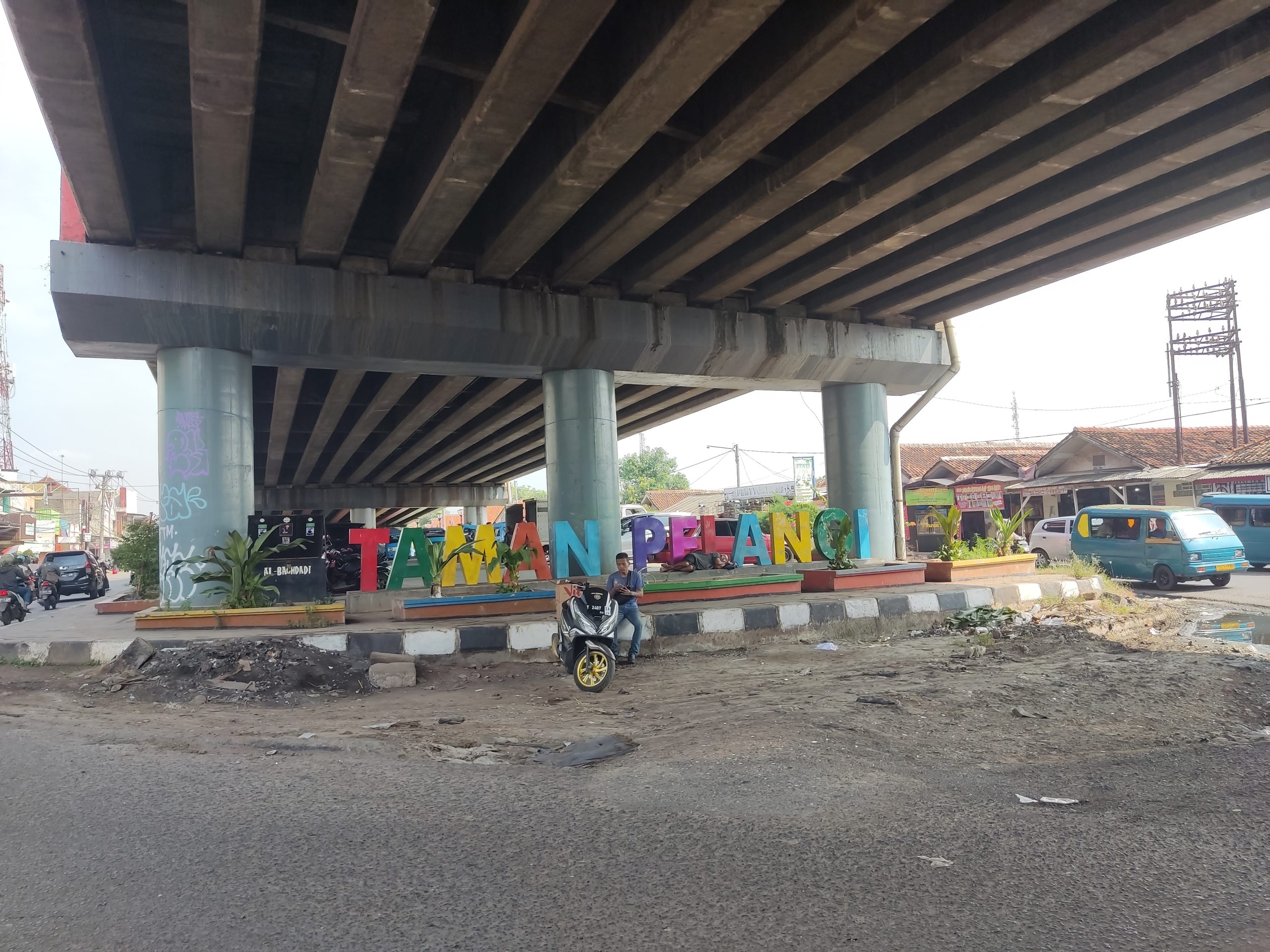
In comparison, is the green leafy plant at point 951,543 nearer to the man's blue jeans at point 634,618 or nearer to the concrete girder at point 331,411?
the man's blue jeans at point 634,618

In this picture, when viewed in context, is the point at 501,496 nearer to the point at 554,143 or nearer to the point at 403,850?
the point at 554,143

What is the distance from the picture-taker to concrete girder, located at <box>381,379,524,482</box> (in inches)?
717

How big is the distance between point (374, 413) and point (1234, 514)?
72.5 ft

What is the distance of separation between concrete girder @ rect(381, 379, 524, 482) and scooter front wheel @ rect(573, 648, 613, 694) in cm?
1038

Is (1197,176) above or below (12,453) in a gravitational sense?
below

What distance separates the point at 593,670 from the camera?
7719 mm

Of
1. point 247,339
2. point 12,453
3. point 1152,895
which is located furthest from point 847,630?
point 12,453

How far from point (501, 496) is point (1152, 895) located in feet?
144

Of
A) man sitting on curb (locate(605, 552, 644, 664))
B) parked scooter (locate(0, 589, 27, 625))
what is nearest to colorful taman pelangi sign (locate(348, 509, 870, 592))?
man sitting on curb (locate(605, 552, 644, 664))

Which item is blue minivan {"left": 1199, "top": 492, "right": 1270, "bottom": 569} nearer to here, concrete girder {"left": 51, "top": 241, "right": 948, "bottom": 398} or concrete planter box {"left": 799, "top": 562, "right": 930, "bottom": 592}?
concrete girder {"left": 51, "top": 241, "right": 948, "bottom": 398}

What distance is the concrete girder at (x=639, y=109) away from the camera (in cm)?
604

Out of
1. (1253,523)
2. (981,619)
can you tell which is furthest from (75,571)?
(1253,523)

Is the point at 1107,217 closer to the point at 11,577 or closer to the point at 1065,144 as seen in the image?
the point at 1065,144

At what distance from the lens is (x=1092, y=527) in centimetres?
1794
